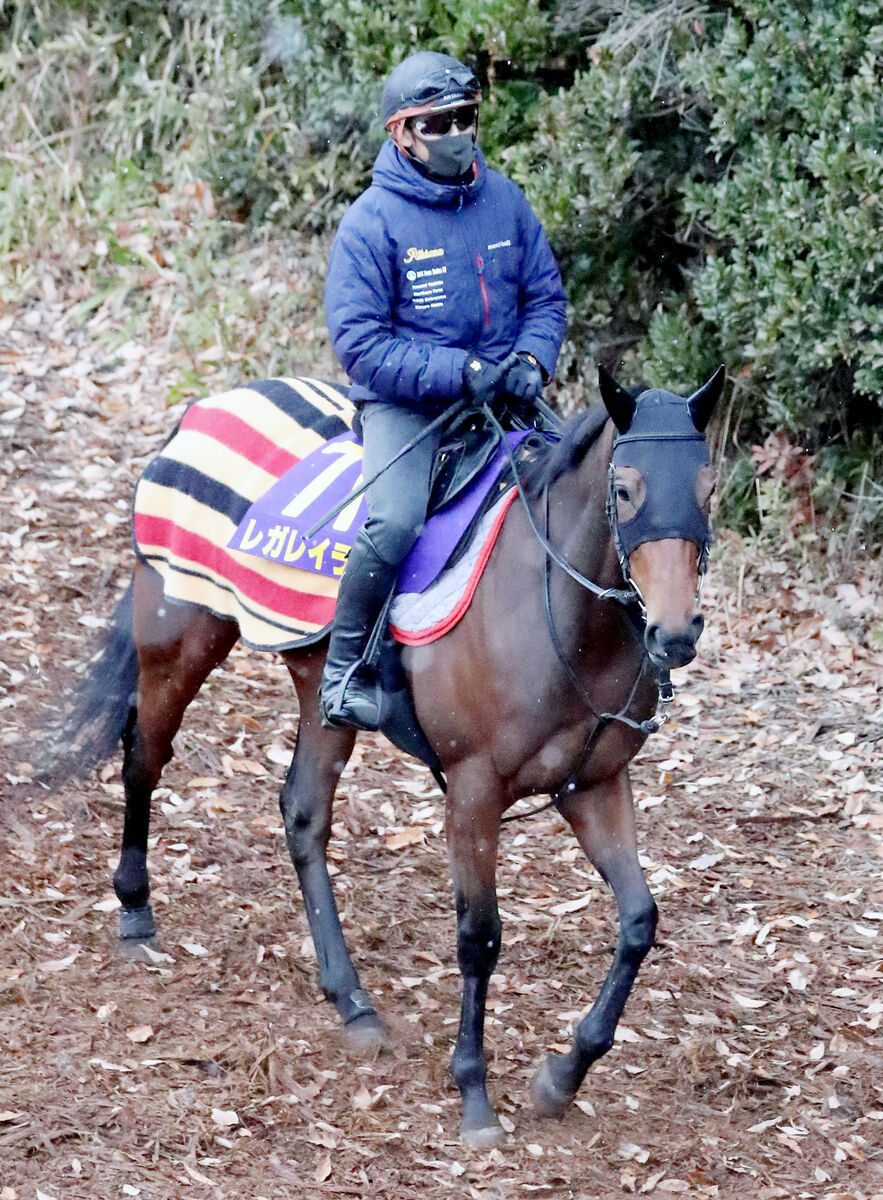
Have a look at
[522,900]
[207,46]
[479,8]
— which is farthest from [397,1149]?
[207,46]

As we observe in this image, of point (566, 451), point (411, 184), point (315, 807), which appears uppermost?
point (411, 184)

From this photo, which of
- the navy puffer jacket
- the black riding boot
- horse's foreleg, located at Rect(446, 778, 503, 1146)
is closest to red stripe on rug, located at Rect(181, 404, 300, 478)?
the navy puffer jacket

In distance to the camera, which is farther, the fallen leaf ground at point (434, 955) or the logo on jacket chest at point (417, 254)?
the logo on jacket chest at point (417, 254)

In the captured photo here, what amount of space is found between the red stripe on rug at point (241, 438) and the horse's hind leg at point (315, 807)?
67cm

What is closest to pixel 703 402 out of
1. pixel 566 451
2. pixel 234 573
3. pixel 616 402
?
pixel 616 402

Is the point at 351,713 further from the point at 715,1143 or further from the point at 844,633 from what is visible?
the point at 844,633

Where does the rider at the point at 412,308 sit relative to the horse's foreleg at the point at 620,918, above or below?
above

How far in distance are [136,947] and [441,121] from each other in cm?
304

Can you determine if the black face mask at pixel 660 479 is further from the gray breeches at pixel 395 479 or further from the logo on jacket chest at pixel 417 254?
the logo on jacket chest at pixel 417 254

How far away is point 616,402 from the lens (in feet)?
12.0

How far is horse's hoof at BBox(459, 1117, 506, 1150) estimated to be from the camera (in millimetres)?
4195

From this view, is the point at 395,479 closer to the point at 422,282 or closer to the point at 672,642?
the point at 422,282

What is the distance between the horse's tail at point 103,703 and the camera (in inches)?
219

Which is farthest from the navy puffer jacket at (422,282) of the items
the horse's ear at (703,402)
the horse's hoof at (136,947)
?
the horse's hoof at (136,947)
